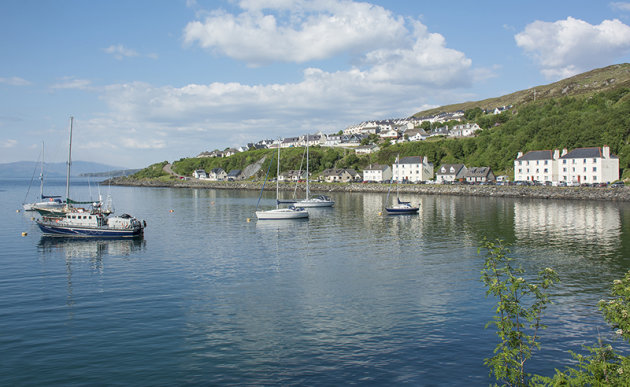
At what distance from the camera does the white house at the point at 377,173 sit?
176m

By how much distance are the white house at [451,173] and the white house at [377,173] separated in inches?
885

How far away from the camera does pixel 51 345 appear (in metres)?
20.6

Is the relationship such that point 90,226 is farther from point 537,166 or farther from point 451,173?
point 451,173

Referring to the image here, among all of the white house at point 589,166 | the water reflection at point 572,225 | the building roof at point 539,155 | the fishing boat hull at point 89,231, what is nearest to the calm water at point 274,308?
the water reflection at point 572,225

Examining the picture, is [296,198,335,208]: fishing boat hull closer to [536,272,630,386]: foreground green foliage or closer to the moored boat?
the moored boat

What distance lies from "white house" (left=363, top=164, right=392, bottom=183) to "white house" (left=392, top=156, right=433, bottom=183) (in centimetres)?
464

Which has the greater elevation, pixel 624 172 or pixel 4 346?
pixel 624 172

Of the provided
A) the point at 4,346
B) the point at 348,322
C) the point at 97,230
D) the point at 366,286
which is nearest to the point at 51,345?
the point at 4,346

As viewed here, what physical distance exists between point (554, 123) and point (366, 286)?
161m

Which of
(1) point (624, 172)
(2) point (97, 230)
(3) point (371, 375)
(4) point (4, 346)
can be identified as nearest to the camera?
(3) point (371, 375)

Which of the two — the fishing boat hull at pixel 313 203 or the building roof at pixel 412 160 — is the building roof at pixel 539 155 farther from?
the fishing boat hull at pixel 313 203

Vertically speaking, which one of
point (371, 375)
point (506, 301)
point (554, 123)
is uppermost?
point (554, 123)

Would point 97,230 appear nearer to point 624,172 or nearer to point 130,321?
point 130,321

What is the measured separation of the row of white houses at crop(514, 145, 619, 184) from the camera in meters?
121
